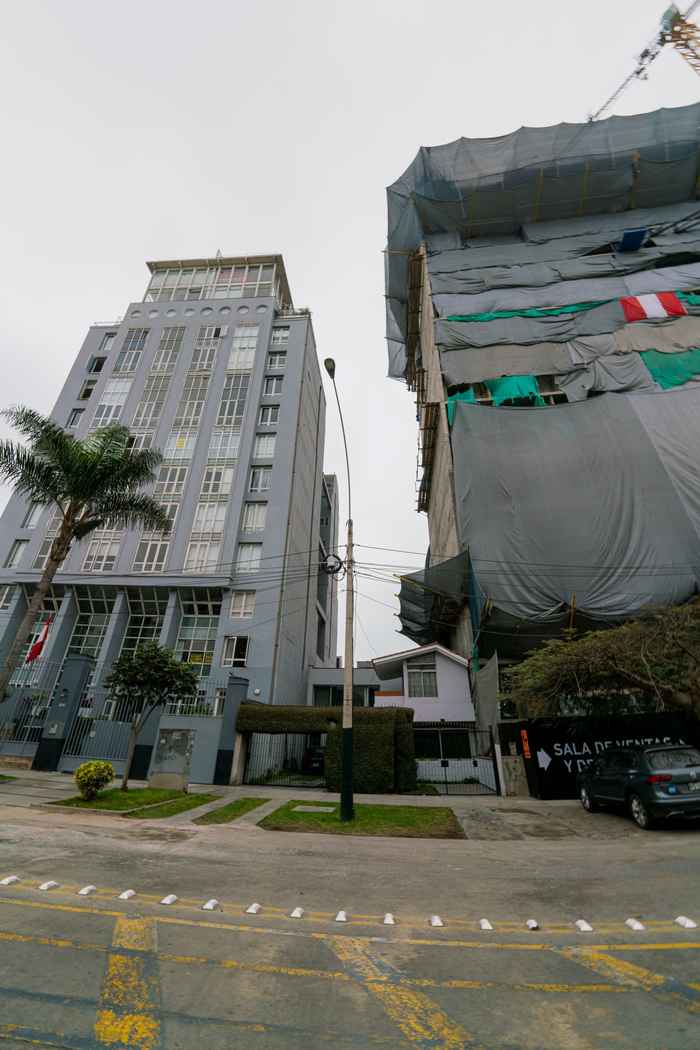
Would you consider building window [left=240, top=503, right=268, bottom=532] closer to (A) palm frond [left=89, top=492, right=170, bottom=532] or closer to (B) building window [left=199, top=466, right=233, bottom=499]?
(B) building window [left=199, top=466, right=233, bottom=499]

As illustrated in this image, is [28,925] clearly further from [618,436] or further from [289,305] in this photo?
[289,305]

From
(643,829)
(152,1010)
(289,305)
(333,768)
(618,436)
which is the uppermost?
(289,305)

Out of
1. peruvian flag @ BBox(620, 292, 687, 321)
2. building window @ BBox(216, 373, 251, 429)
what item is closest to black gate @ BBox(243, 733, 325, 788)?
building window @ BBox(216, 373, 251, 429)

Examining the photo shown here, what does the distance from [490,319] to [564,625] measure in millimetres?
24733

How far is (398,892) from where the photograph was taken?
22.1ft

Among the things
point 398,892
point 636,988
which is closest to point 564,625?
point 398,892

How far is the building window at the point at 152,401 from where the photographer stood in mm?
40094

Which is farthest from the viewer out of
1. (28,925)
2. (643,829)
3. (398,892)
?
(643,829)

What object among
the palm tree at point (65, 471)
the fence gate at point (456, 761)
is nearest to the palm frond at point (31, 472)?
the palm tree at point (65, 471)

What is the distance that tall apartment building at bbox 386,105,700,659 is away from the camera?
81.3 feet

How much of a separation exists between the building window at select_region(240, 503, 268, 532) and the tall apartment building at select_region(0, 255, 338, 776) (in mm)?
99

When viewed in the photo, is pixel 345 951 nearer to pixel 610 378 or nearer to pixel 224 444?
pixel 610 378

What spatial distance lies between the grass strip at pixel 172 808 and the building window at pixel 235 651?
1354 centimetres

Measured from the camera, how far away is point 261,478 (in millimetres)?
37344
